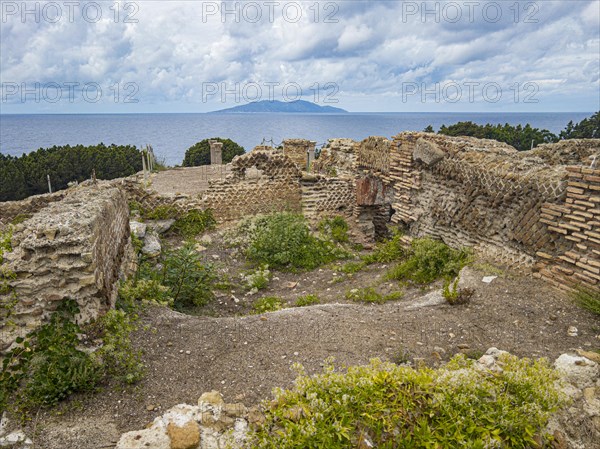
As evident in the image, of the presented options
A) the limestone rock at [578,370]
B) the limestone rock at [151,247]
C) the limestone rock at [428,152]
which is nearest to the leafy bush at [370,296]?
the limestone rock at [428,152]

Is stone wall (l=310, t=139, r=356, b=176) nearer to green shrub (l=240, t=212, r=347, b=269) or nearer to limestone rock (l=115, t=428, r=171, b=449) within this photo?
green shrub (l=240, t=212, r=347, b=269)

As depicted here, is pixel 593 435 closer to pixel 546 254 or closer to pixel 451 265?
pixel 546 254

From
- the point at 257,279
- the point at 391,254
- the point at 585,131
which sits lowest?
the point at 257,279

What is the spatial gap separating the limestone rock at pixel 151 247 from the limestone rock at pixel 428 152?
618 cm

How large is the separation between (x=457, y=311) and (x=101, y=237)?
507cm

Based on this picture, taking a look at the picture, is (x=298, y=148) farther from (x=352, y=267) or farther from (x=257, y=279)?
(x=257, y=279)

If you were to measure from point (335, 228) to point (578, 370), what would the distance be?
337 inches

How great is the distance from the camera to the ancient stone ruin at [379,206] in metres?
4.77

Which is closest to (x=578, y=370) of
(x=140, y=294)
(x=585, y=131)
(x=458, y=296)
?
(x=458, y=296)

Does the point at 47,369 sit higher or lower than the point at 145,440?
higher

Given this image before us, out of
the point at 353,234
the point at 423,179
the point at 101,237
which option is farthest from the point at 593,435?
the point at 353,234

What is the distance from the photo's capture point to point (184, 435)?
350 cm

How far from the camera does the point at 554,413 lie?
402cm

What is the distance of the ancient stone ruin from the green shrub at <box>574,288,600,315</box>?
0.16 m
